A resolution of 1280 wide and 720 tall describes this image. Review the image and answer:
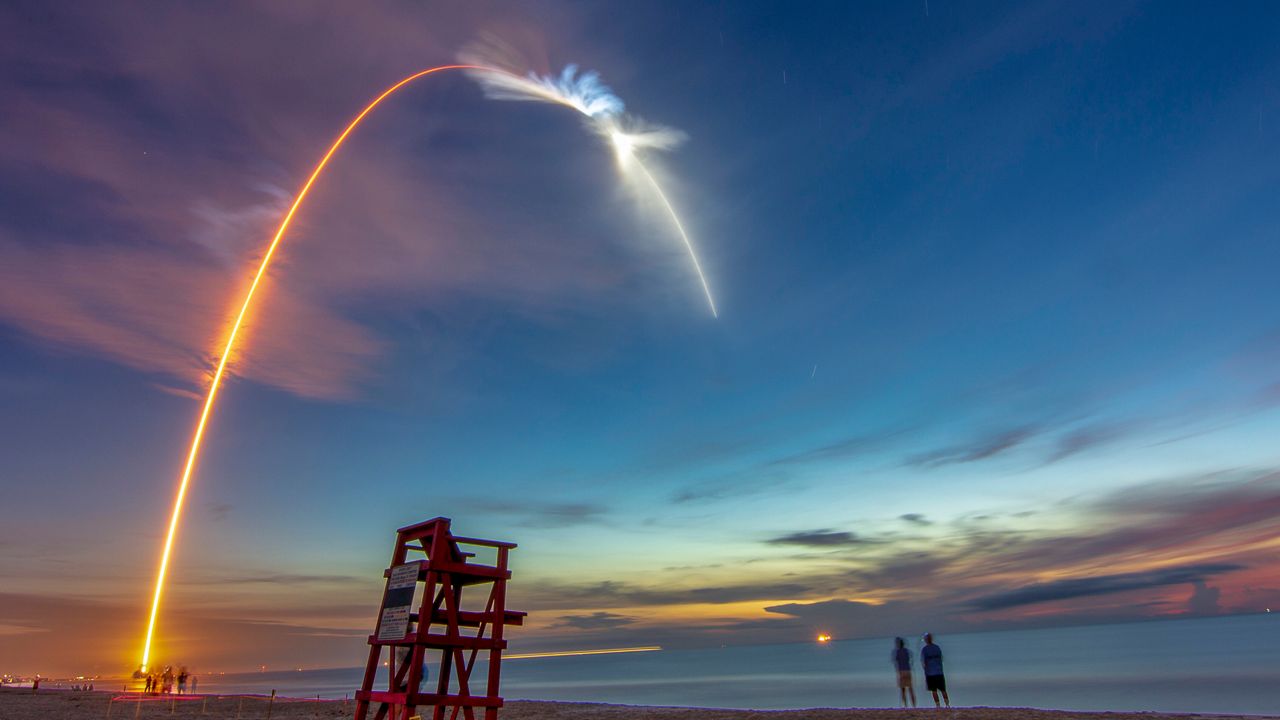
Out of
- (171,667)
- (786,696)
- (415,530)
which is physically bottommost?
(786,696)

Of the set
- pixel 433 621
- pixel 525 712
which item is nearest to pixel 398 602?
pixel 433 621

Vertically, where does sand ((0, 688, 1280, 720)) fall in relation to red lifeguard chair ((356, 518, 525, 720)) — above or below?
below

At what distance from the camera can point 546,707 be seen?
33062 mm

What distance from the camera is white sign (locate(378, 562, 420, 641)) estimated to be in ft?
41.3

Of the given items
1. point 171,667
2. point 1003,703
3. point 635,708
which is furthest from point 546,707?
point 171,667

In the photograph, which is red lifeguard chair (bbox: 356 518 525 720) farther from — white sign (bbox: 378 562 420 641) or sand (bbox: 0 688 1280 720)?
sand (bbox: 0 688 1280 720)

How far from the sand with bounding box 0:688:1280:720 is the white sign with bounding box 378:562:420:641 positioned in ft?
54.3

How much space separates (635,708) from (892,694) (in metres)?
30.3

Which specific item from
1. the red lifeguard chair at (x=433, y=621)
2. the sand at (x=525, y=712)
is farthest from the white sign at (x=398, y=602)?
the sand at (x=525, y=712)

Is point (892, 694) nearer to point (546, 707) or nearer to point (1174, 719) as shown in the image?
point (546, 707)

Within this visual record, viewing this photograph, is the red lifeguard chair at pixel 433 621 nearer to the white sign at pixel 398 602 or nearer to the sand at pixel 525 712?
the white sign at pixel 398 602

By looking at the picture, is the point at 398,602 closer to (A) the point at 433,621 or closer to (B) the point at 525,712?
(A) the point at 433,621

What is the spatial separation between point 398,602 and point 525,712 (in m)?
20.9

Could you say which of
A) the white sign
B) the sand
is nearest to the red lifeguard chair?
the white sign
